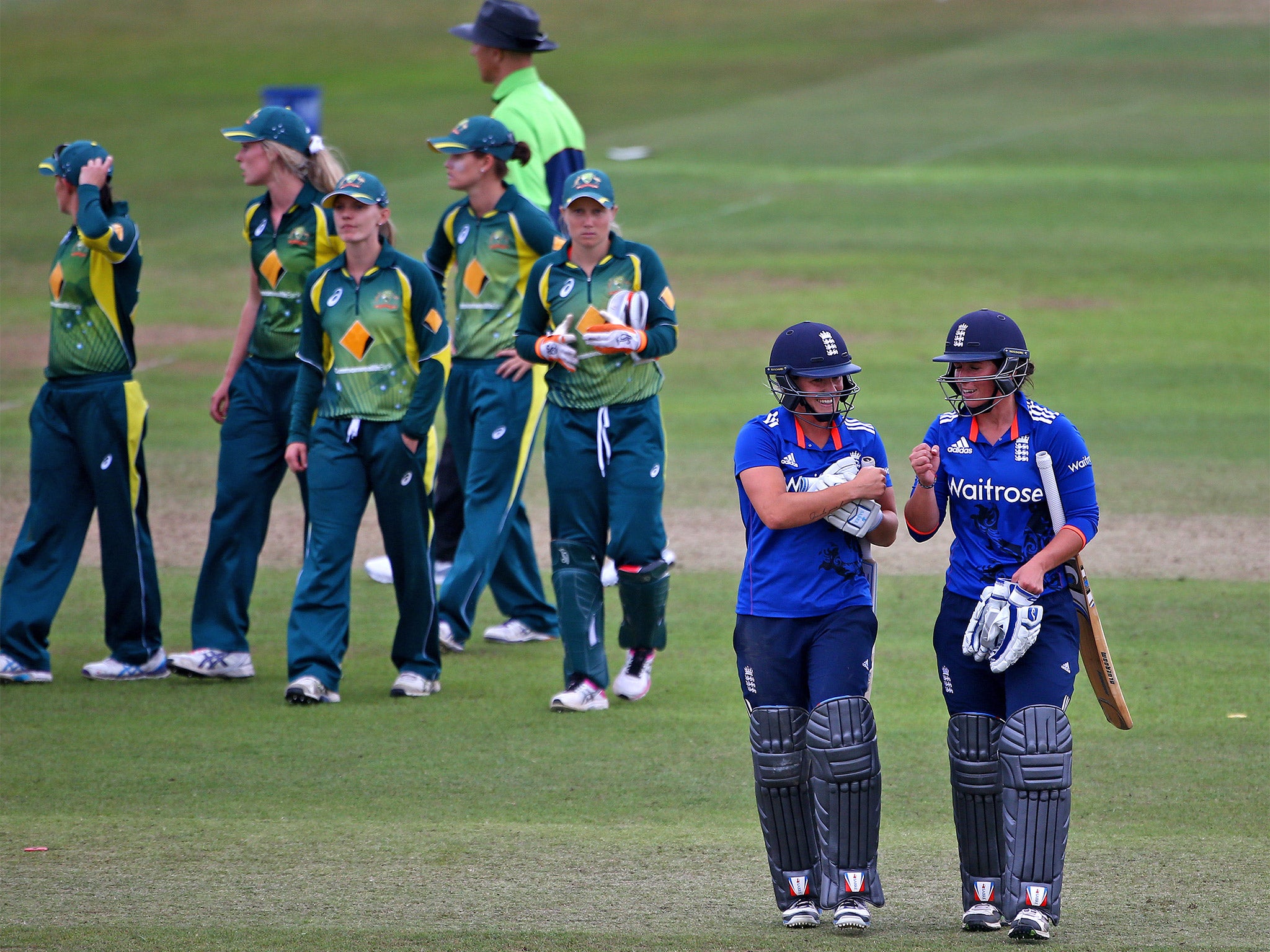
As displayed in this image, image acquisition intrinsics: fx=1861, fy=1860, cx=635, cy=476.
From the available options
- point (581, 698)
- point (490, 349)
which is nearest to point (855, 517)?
point (581, 698)

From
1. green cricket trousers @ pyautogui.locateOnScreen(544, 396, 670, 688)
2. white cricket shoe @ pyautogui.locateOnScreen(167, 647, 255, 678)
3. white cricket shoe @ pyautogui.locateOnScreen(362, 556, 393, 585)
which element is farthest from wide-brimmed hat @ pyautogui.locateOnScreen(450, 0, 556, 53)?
white cricket shoe @ pyautogui.locateOnScreen(167, 647, 255, 678)

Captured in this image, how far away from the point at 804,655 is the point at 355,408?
3.46 m

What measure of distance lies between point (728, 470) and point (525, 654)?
201 inches

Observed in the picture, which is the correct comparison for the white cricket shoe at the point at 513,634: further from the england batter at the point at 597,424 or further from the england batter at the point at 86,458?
the england batter at the point at 86,458

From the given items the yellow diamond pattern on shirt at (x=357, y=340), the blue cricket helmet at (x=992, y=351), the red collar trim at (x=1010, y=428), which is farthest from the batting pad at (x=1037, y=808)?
the yellow diamond pattern on shirt at (x=357, y=340)

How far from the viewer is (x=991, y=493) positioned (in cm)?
601

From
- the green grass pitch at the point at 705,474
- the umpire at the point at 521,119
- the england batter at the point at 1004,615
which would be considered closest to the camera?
the england batter at the point at 1004,615

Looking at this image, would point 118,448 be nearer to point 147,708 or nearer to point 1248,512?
point 147,708

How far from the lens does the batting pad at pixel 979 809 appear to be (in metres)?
5.92

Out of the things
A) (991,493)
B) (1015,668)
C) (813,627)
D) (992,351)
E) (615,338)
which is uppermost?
(992,351)

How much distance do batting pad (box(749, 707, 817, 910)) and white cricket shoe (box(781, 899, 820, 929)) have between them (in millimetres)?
43

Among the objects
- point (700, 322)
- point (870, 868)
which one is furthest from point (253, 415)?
point (700, 322)

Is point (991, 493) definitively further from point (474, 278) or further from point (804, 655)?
point (474, 278)

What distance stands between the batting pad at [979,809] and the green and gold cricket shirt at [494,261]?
4.36m
